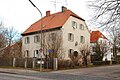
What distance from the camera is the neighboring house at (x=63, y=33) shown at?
45.2 m

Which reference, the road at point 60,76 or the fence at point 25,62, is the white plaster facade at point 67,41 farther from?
the road at point 60,76

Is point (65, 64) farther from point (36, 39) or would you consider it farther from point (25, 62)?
point (36, 39)

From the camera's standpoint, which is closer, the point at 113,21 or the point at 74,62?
the point at 113,21

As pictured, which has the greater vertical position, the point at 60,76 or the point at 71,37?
the point at 71,37

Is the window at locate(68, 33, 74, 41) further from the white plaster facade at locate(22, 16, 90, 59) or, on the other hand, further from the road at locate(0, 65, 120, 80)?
the road at locate(0, 65, 120, 80)

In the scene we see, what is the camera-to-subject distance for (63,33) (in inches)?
1757

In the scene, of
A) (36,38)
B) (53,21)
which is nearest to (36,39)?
(36,38)

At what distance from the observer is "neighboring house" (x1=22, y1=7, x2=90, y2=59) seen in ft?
148

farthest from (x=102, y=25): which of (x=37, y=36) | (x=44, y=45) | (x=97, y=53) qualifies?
(x=97, y=53)

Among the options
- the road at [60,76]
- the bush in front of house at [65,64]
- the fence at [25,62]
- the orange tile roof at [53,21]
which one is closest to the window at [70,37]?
the orange tile roof at [53,21]

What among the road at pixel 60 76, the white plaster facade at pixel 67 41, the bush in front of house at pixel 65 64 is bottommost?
the road at pixel 60 76

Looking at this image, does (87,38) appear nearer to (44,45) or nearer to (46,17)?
(46,17)

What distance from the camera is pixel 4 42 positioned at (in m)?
51.0

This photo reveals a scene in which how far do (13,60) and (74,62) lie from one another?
1026cm
